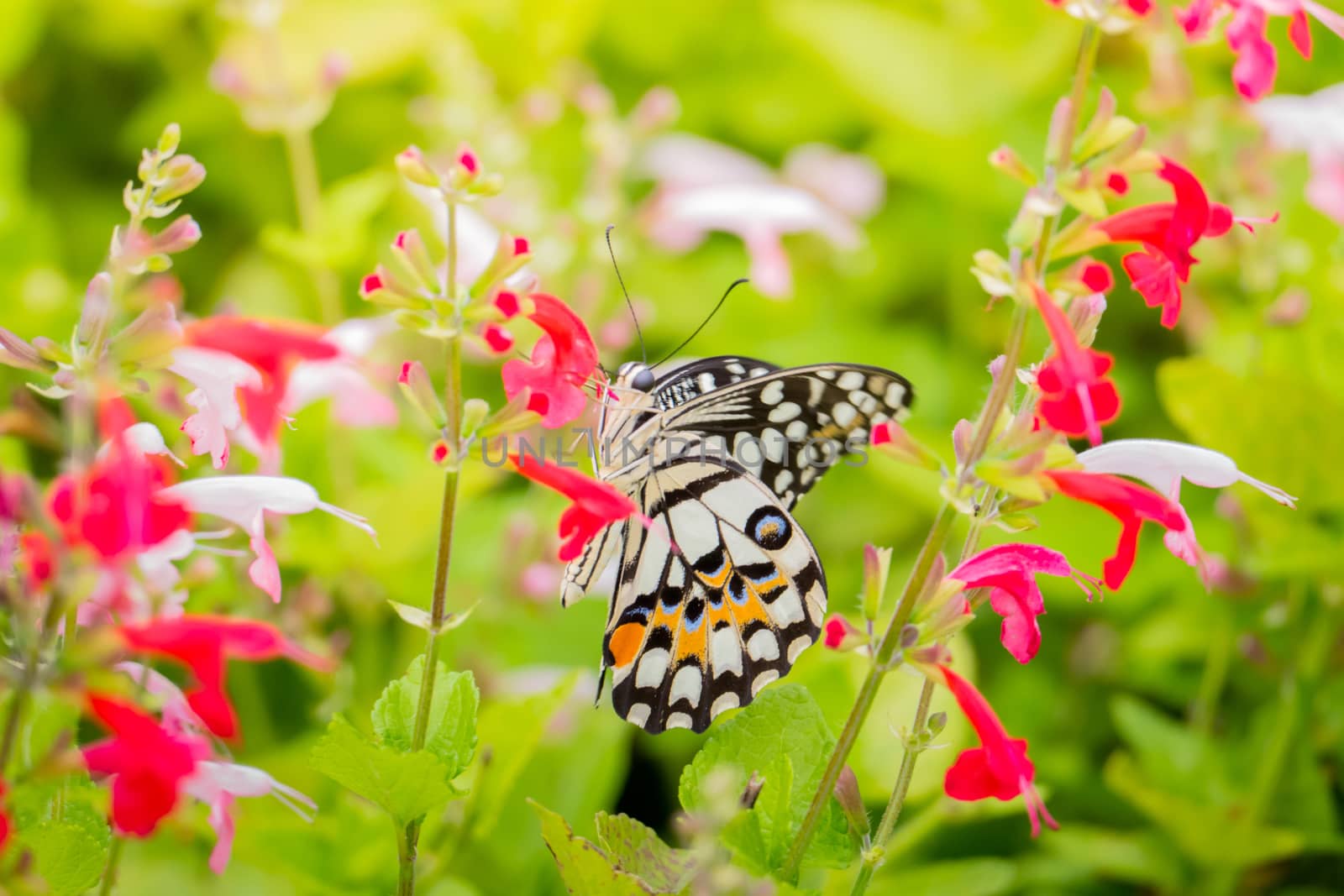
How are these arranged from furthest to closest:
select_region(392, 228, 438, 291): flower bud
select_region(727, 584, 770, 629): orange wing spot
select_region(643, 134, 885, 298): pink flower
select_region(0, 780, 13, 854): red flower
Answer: select_region(643, 134, 885, 298): pink flower → select_region(727, 584, 770, 629): orange wing spot → select_region(392, 228, 438, 291): flower bud → select_region(0, 780, 13, 854): red flower

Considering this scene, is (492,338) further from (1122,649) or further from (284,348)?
(1122,649)

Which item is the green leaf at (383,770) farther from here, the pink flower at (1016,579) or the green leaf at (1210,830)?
the green leaf at (1210,830)

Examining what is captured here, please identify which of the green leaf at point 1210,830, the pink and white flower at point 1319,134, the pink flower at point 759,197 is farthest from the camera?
the pink flower at point 759,197

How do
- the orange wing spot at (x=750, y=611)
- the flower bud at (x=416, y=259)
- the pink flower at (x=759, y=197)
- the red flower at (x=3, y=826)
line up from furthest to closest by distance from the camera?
1. the pink flower at (x=759, y=197)
2. the orange wing spot at (x=750, y=611)
3. the flower bud at (x=416, y=259)
4. the red flower at (x=3, y=826)

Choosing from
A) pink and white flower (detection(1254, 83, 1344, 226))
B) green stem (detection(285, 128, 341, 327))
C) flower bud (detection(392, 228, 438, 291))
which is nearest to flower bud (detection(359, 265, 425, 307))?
flower bud (detection(392, 228, 438, 291))

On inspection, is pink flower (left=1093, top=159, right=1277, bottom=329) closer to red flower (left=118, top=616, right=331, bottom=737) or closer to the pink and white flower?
red flower (left=118, top=616, right=331, bottom=737)

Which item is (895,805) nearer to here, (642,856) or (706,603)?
(642,856)

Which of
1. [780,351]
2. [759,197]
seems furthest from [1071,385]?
[759,197]

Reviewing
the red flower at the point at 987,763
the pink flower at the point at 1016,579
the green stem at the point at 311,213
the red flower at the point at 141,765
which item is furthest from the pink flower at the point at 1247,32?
the green stem at the point at 311,213
